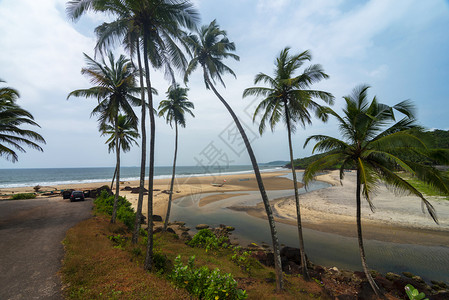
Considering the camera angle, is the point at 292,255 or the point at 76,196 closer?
the point at 292,255

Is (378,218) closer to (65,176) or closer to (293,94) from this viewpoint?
(293,94)

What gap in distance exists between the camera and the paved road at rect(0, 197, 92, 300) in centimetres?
517

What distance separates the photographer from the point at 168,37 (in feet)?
30.1

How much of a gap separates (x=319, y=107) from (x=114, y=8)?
A: 11.2 m

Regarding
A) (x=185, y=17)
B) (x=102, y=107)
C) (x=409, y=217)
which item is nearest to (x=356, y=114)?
(x=185, y=17)

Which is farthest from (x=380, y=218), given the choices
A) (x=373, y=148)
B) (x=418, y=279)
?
(x=373, y=148)

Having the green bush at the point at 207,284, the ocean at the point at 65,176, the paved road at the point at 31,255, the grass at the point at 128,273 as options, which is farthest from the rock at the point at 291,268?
the ocean at the point at 65,176

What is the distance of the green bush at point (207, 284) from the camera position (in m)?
5.17

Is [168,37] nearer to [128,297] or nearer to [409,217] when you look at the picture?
[128,297]

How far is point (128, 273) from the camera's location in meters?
6.30

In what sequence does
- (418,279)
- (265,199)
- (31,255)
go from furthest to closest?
1. (418,279)
2. (265,199)
3. (31,255)

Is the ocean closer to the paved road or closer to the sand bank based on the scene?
A: the sand bank

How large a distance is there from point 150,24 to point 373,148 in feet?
37.3

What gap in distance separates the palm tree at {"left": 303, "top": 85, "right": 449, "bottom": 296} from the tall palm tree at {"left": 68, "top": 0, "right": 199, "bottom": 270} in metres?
7.71
